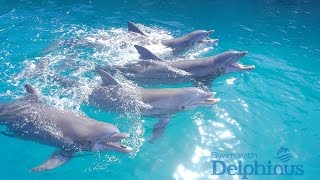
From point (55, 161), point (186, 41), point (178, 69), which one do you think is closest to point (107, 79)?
point (178, 69)

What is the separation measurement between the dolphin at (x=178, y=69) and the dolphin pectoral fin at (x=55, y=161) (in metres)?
3.42

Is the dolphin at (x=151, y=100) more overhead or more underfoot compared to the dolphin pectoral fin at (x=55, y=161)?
more overhead

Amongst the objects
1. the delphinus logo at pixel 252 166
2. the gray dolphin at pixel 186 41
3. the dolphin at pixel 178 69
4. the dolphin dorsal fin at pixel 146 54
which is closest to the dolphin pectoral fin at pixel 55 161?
the delphinus logo at pixel 252 166

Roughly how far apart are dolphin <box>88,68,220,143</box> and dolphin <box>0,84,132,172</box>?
1122 millimetres

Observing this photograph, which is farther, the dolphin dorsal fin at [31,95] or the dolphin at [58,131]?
the dolphin dorsal fin at [31,95]

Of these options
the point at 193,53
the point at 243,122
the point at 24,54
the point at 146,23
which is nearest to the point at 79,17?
the point at 146,23

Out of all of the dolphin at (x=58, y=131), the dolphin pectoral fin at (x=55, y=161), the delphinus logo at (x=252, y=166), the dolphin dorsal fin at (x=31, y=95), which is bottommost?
the delphinus logo at (x=252, y=166)

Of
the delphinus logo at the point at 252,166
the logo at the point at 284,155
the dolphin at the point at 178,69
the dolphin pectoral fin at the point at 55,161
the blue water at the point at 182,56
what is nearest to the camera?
the dolphin pectoral fin at the point at 55,161

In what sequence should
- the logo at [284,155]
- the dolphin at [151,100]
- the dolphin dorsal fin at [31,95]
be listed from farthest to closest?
the dolphin at [151,100]
the dolphin dorsal fin at [31,95]
the logo at [284,155]

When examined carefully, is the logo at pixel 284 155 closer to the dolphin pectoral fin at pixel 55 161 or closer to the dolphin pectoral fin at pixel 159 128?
the dolphin pectoral fin at pixel 159 128

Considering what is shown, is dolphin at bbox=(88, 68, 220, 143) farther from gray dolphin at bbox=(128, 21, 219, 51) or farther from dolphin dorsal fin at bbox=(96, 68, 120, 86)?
gray dolphin at bbox=(128, 21, 219, 51)

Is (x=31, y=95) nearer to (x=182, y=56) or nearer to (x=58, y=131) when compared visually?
(x=58, y=131)

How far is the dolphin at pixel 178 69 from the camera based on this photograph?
10.1 m

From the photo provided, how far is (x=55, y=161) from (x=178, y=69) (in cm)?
460
